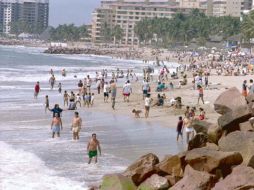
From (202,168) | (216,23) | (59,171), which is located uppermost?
(216,23)

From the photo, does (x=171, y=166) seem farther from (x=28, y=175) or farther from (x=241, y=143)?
(x=28, y=175)

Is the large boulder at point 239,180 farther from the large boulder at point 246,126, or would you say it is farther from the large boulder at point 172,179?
the large boulder at point 246,126

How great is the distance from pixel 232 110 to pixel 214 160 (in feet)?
7.99

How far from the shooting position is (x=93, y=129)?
2152 centimetres

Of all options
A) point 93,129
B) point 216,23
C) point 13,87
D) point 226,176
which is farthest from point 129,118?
point 216,23

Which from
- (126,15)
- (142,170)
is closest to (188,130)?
(142,170)

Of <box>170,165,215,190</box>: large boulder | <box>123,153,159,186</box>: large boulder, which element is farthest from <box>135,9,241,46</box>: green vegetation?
<box>170,165,215,190</box>: large boulder

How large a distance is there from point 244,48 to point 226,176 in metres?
82.7

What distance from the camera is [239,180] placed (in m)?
9.98

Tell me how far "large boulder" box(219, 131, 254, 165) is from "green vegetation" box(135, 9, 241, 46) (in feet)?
360

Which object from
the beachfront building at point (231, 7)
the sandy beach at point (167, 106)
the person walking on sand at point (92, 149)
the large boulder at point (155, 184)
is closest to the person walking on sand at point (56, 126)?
the person walking on sand at point (92, 149)

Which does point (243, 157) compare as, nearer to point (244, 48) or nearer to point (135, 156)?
point (135, 156)

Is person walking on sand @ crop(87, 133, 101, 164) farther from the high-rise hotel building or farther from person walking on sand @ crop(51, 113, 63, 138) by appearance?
the high-rise hotel building

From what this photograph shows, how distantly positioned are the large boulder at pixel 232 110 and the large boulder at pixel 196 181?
2.18 meters
